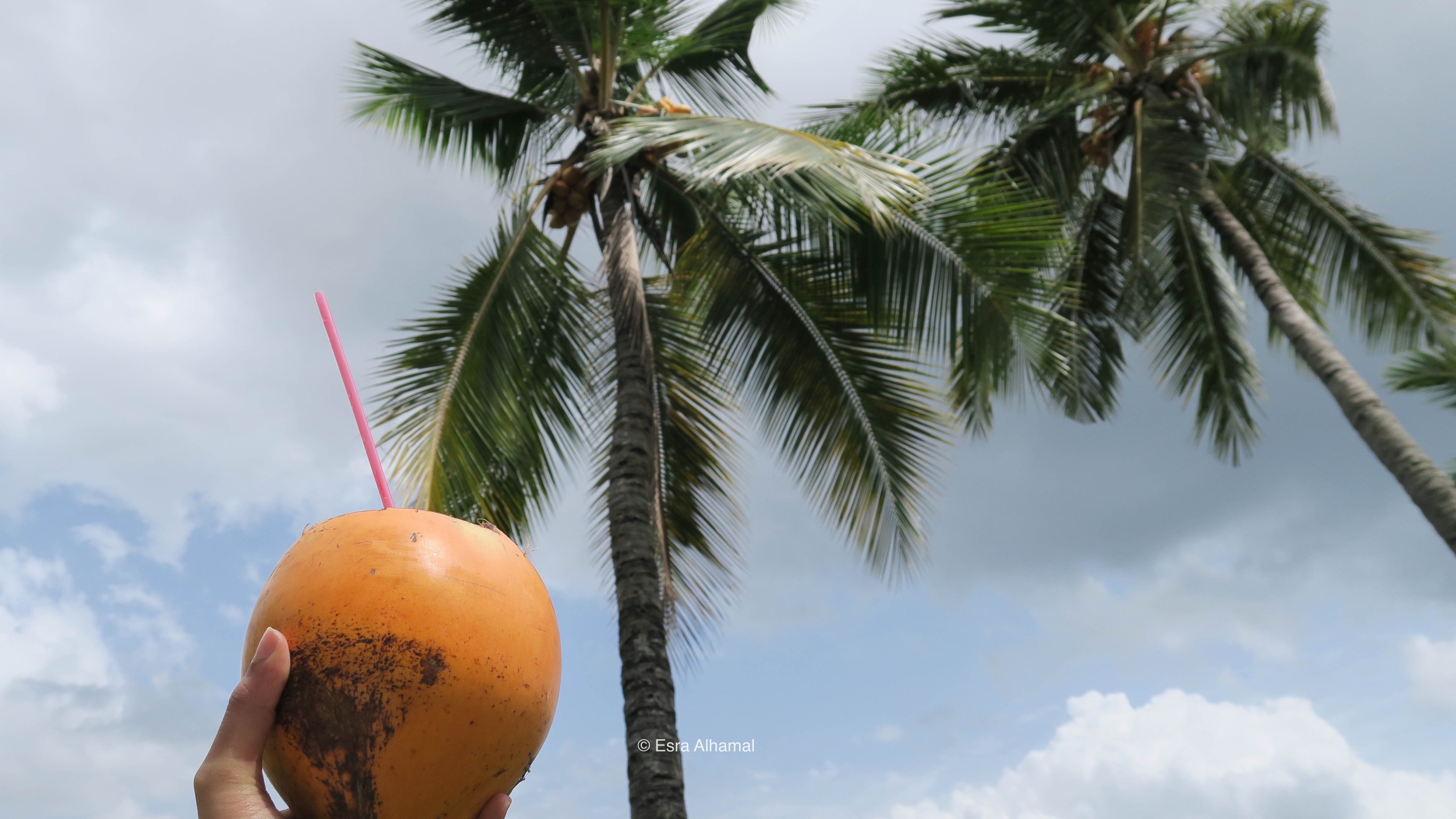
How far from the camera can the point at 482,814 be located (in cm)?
158

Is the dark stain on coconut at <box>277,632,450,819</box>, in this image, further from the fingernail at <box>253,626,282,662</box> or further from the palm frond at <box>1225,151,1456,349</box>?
the palm frond at <box>1225,151,1456,349</box>

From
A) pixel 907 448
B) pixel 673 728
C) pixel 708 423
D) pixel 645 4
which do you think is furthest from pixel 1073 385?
pixel 673 728

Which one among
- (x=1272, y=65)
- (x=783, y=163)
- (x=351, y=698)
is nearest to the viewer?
(x=351, y=698)

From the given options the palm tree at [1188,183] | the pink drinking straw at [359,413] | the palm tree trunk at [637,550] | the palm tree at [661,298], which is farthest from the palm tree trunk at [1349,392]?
the pink drinking straw at [359,413]

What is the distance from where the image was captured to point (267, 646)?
1437 mm

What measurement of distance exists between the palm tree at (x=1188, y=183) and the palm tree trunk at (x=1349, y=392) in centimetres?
2

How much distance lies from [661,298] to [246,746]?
6832 millimetres

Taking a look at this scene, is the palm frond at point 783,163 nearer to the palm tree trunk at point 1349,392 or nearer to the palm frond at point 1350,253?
the palm tree trunk at point 1349,392

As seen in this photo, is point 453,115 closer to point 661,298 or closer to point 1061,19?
point 661,298

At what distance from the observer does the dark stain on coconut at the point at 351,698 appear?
143cm

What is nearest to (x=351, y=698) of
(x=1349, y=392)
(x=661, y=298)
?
(x=661, y=298)

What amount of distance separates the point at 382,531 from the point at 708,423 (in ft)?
21.9

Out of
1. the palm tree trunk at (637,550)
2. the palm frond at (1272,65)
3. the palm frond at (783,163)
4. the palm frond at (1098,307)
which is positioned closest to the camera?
the palm tree trunk at (637,550)

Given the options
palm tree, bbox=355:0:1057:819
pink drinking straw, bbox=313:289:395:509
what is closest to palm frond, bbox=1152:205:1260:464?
palm tree, bbox=355:0:1057:819
